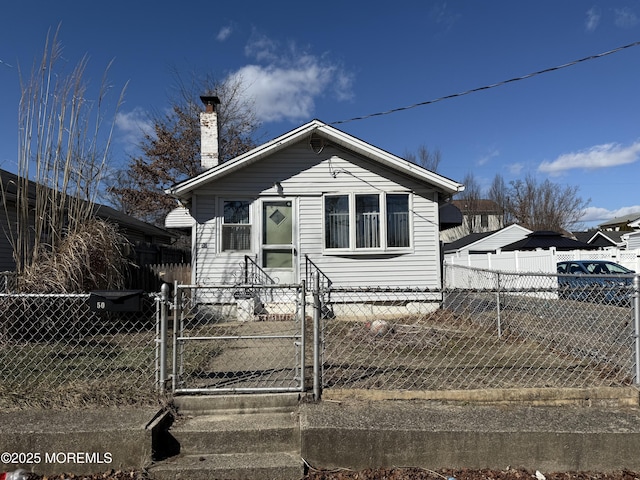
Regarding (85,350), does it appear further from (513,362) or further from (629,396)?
(629,396)

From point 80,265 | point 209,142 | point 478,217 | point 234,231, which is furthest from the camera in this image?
point 478,217

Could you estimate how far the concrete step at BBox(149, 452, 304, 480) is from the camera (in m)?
2.92

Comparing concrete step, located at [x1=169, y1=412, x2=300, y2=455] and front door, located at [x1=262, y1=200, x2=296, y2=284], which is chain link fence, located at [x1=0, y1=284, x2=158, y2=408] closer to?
concrete step, located at [x1=169, y1=412, x2=300, y2=455]

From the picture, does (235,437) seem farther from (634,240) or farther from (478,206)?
(478,206)

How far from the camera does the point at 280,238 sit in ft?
30.3

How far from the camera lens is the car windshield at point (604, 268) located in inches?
549

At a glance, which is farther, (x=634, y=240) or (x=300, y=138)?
(x=634, y=240)

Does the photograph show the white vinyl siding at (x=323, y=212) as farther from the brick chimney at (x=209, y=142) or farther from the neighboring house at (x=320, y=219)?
the brick chimney at (x=209, y=142)

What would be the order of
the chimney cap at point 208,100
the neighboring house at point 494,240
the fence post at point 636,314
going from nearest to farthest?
1. the fence post at point 636,314
2. the chimney cap at point 208,100
3. the neighboring house at point 494,240

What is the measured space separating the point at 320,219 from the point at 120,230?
28.8ft

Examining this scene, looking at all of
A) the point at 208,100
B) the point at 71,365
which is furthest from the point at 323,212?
the point at 71,365

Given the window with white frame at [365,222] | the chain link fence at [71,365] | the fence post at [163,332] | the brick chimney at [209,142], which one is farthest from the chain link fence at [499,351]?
the brick chimney at [209,142]

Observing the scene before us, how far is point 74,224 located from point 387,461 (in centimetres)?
569

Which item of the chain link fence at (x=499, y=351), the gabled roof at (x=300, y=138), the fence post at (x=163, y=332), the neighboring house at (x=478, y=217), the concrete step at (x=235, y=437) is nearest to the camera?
the concrete step at (x=235, y=437)
